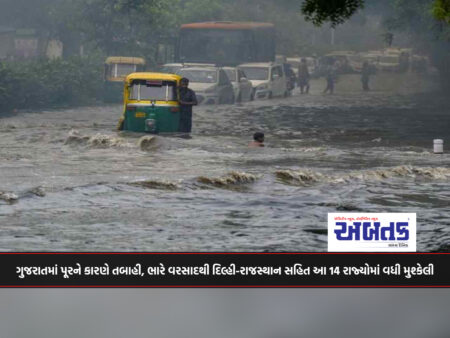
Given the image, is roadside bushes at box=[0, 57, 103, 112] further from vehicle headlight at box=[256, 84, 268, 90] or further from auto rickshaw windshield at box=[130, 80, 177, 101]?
auto rickshaw windshield at box=[130, 80, 177, 101]

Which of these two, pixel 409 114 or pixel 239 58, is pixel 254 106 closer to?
pixel 409 114

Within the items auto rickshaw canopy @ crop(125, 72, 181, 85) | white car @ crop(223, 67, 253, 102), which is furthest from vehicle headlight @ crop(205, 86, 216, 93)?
auto rickshaw canopy @ crop(125, 72, 181, 85)

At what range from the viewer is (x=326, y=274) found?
743 centimetres

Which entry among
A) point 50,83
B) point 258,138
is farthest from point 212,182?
point 50,83

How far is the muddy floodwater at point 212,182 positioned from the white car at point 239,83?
6831 mm

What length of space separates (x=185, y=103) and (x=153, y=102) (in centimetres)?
80

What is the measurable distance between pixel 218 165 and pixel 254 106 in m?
19.6

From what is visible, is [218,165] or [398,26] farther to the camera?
[398,26]

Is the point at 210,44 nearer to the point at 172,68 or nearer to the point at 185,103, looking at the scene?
the point at 172,68

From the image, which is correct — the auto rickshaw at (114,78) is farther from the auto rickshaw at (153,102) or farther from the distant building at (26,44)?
the distant building at (26,44)

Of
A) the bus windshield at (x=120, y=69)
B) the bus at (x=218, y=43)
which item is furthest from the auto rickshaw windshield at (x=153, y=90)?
the bus at (x=218, y=43)

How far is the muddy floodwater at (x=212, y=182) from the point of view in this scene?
13.2m

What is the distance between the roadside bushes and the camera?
37.1 metres

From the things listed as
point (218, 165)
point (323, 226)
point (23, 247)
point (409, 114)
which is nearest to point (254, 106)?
point (409, 114)
